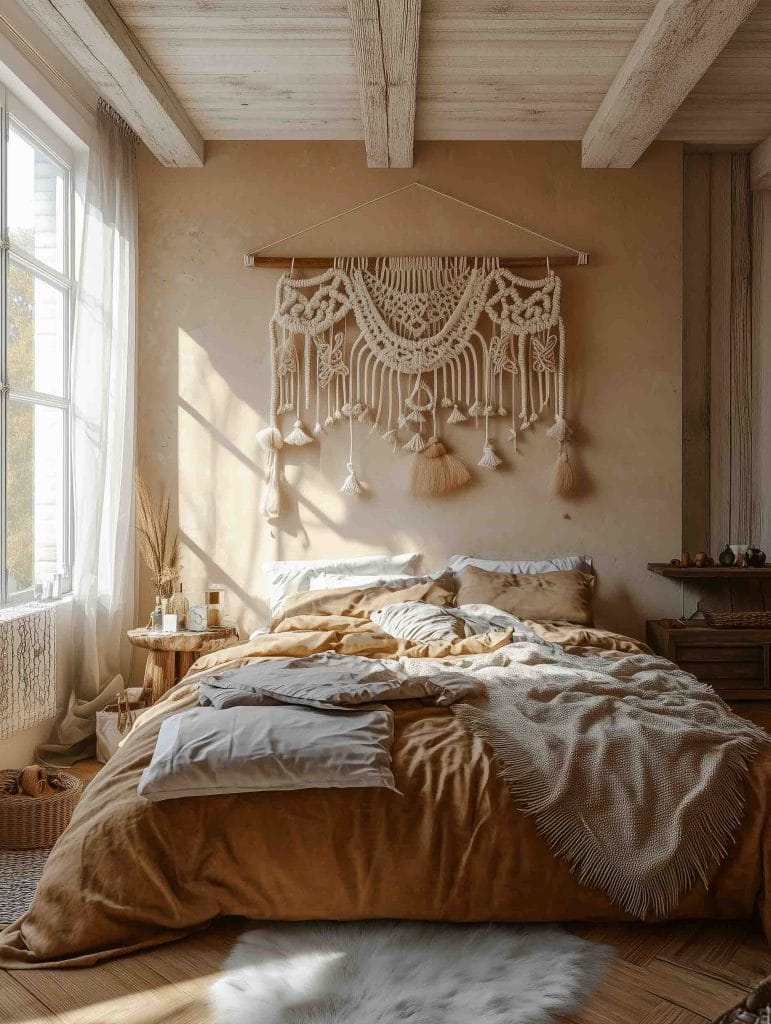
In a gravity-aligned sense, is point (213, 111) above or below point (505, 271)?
above

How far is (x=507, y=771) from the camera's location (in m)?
2.10

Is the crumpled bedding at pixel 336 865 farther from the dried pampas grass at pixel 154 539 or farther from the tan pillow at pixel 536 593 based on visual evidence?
the dried pampas grass at pixel 154 539

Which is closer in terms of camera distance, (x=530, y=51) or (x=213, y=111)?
(x=530, y=51)

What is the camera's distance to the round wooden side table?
149 inches

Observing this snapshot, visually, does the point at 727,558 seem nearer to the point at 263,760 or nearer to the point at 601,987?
the point at 601,987

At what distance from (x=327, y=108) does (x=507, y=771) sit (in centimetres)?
325

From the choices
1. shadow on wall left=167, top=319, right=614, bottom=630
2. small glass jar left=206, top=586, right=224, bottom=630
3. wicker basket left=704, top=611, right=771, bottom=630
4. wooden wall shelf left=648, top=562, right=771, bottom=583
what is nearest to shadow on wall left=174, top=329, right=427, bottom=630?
shadow on wall left=167, top=319, right=614, bottom=630

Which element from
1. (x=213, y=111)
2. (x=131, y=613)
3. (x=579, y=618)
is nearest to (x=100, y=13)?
(x=213, y=111)

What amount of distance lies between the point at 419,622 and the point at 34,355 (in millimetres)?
2047

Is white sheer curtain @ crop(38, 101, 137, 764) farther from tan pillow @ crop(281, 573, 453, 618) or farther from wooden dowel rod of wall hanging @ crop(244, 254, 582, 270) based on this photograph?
tan pillow @ crop(281, 573, 453, 618)

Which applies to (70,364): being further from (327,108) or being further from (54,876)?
(54,876)

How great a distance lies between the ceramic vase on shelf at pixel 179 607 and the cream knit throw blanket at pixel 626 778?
189 cm

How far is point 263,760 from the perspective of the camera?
2.01 meters

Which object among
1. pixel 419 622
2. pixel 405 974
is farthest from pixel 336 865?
pixel 419 622
